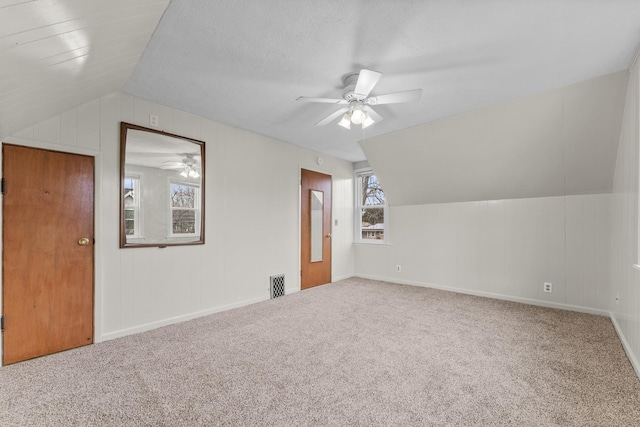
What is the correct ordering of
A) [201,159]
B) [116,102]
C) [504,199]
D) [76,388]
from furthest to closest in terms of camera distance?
[504,199] < [201,159] < [116,102] < [76,388]

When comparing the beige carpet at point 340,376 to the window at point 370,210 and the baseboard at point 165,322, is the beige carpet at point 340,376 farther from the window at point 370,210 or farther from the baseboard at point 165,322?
the window at point 370,210

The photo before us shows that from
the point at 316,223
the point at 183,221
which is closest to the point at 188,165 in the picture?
the point at 183,221

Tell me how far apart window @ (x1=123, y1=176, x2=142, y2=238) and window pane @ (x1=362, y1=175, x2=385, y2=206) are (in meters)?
4.18

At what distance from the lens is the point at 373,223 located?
594cm

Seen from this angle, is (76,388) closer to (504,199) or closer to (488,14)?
(488,14)

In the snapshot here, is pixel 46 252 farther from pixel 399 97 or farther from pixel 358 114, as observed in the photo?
pixel 399 97

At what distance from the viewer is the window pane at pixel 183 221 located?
3324 millimetres

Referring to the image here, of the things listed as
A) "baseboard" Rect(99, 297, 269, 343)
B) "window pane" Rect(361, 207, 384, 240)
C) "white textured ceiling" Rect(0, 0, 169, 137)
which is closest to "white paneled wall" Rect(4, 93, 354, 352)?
"baseboard" Rect(99, 297, 269, 343)

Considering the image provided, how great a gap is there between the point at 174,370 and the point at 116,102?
2.61 metres

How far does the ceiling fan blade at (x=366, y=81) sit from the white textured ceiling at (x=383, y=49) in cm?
21

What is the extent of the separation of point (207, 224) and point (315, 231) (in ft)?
6.88

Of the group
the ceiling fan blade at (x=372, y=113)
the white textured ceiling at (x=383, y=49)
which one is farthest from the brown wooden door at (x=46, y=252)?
the ceiling fan blade at (x=372, y=113)

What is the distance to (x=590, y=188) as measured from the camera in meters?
3.58

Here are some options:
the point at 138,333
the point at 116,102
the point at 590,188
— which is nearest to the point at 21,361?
the point at 138,333
